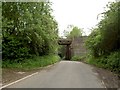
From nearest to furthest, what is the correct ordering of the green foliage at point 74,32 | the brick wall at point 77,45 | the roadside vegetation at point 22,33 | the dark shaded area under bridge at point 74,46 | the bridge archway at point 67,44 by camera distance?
the roadside vegetation at point 22,33 → the bridge archway at point 67,44 → the dark shaded area under bridge at point 74,46 → the brick wall at point 77,45 → the green foliage at point 74,32

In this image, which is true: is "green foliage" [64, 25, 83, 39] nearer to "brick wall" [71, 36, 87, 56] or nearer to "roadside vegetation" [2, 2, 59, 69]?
"brick wall" [71, 36, 87, 56]

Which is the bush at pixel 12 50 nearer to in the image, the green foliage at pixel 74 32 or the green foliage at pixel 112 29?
the green foliage at pixel 112 29

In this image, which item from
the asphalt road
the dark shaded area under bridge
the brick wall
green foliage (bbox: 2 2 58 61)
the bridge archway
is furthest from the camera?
the brick wall

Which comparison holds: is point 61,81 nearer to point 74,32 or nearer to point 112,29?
point 112,29

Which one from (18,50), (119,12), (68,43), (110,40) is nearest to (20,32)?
(18,50)

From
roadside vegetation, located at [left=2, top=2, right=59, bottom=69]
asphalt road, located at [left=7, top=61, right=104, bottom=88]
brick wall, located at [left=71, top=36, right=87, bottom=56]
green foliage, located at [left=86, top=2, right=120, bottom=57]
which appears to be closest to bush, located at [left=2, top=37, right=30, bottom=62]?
roadside vegetation, located at [left=2, top=2, right=59, bottom=69]

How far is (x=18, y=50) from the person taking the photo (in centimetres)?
2944

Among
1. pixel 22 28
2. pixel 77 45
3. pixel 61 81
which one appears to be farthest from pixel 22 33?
pixel 77 45

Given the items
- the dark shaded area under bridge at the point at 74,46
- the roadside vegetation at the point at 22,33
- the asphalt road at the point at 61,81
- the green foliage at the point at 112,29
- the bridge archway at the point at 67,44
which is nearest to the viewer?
the asphalt road at the point at 61,81

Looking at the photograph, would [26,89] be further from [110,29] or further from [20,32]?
[20,32]

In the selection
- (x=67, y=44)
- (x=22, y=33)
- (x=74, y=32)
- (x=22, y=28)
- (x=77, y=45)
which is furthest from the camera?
(x=74, y=32)

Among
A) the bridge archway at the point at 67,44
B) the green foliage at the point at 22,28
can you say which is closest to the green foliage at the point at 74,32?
the bridge archway at the point at 67,44

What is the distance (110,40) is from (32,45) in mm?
10390


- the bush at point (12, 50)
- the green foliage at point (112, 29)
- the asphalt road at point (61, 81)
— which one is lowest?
the asphalt road at point (61, 81)
